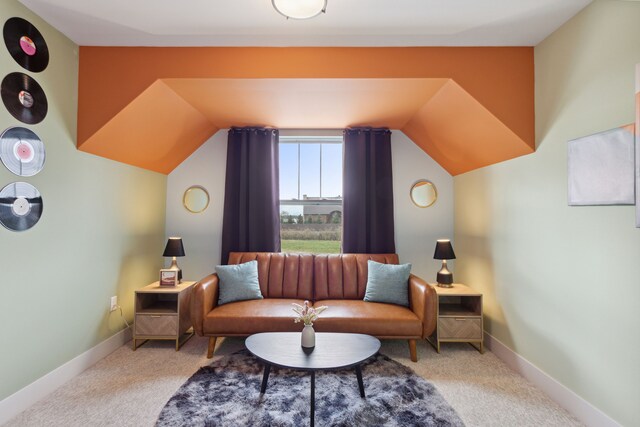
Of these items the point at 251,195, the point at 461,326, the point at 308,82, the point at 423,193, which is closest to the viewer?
the point at 308,82

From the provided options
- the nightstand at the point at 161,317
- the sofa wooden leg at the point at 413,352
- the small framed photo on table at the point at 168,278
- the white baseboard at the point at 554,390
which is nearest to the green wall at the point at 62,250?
the nightstand at the point at 161,317

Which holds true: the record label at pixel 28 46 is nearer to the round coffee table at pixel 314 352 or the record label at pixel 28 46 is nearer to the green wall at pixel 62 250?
the green wall at pixel 62 250

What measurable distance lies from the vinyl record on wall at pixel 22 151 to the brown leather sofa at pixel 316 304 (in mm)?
1499

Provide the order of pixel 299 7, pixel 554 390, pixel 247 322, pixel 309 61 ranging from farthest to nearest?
pixel 247 322 → pixel 309 61 → pixel 554 390 → pixel 299 7

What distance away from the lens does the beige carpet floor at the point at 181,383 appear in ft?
6.15

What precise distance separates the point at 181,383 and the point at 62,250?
55.7 inches

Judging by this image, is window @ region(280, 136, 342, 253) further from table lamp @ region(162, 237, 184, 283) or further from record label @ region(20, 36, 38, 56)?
record label @ region(20, 36, 38, 56)

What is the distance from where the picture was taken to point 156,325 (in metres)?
2.83

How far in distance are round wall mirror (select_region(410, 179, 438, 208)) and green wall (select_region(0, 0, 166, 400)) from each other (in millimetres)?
3327

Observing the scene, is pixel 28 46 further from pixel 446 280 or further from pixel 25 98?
pixel 446 280

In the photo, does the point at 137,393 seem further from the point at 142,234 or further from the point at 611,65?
the point at 611,65

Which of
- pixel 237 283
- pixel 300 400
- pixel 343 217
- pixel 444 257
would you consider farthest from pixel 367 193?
pixel 300 400

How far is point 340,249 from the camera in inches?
152

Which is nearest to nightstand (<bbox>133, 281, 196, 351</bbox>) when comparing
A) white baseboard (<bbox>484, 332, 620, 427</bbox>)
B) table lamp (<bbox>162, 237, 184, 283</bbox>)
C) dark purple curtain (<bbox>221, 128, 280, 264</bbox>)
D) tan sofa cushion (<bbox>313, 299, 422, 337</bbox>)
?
table lamp (<bbox>162, 237, 184, 283</bbox>)
